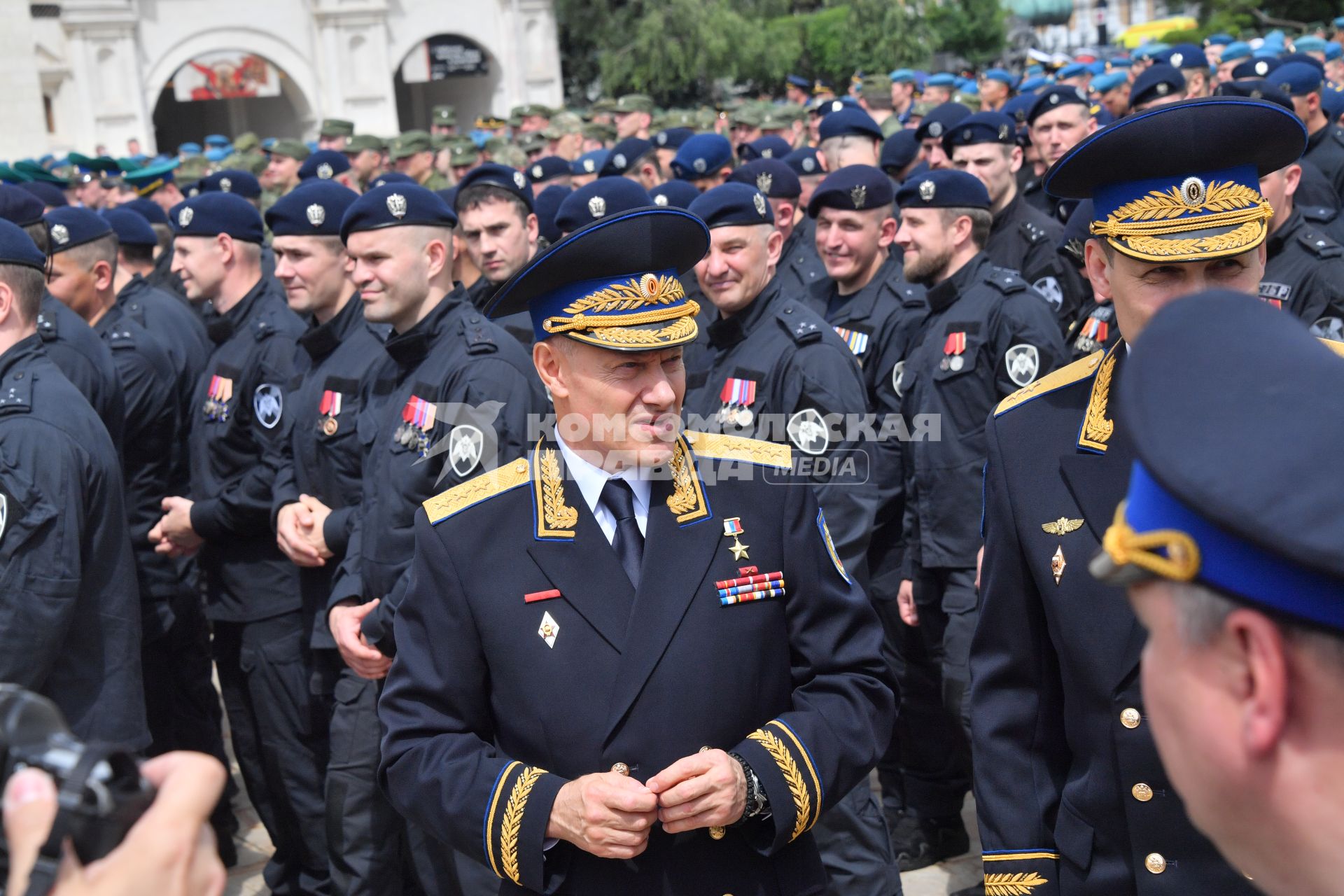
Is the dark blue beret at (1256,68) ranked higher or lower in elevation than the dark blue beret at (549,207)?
higher

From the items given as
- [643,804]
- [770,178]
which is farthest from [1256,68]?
[643,804]

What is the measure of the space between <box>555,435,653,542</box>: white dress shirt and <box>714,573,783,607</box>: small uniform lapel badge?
0.72 feet

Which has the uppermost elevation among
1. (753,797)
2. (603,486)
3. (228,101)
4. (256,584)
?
(228,101)

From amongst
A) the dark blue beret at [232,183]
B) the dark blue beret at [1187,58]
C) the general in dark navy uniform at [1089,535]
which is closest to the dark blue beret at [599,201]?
the general in dark navy uniform at [1089,535]

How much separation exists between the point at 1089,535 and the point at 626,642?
0.91m

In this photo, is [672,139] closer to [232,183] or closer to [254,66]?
[232,183]

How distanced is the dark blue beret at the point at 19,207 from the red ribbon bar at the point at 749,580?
5122 mm

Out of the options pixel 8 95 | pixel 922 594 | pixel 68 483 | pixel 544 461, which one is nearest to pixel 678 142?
pixel 922 594

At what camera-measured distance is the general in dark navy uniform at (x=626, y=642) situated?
265cm

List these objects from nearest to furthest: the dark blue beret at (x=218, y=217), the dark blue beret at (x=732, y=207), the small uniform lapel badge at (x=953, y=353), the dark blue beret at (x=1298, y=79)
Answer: the small uniform lapel badge at (x=953, y=353) → the dark blue beret at (x=732, y=207) → the dark blue beret at (x=218, y=217) → the dark blue beret at (x=1298, y=79)

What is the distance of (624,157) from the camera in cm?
1070

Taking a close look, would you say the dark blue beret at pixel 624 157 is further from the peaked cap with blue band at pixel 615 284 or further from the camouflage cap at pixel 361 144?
the peaked cap with blue band at pixel 615 284

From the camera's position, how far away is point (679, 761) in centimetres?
256

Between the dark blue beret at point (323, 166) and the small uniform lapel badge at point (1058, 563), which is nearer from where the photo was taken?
the small uniform lapel badge at point (1058, 563)
